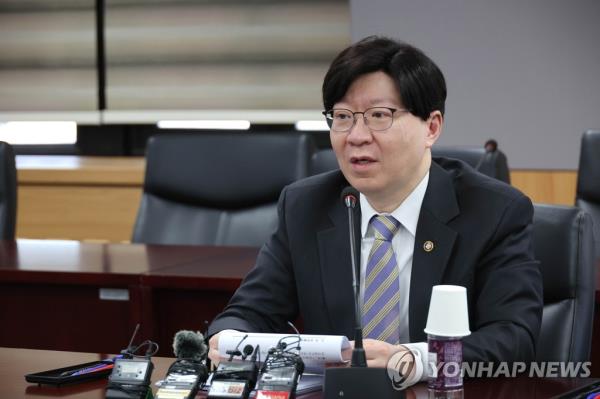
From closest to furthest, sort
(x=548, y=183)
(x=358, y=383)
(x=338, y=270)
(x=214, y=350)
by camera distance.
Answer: (x=358, y=383) → (x=214, y=350) → (x=338, y=270) → (x=548, y=183)

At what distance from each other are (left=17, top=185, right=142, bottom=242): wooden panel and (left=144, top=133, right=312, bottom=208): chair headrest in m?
1.21

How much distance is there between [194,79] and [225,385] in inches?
147

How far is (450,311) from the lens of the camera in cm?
153

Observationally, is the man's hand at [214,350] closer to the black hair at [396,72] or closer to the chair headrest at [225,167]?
the black hair at [396,72]

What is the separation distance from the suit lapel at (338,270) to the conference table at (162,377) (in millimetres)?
406

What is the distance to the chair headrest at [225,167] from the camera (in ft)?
11.4

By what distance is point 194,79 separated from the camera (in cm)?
518

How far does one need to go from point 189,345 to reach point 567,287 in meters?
0.81

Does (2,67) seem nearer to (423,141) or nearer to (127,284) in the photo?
(127,284)

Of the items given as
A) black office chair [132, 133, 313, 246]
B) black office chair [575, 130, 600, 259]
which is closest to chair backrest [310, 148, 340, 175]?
black office chair [132, 133, 313, 246]

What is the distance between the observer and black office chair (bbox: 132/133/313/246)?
3.49 meters

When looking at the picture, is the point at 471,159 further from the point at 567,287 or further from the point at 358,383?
the point at 358,383

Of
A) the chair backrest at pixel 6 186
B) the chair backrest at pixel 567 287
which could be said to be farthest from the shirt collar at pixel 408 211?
the chair backrest at pixel 6 186

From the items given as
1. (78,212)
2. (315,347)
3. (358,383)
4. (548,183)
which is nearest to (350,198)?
(315,347)
